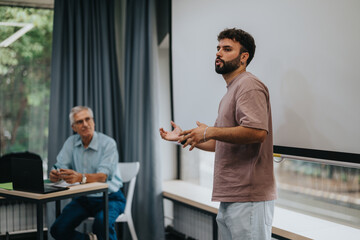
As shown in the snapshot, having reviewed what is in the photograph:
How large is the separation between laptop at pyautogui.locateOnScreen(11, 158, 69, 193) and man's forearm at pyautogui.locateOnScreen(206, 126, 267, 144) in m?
1.26

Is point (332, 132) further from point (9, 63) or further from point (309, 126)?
point (9, 63)

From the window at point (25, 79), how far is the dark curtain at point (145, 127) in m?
0.98

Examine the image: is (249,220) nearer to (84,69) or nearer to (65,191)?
(65,191)

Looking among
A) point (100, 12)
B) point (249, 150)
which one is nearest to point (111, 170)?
point (249, 150)

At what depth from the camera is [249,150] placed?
1601 millimetres

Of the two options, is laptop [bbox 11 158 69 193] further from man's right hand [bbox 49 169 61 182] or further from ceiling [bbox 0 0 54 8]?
ceiling [bbox 0 0 54 8]

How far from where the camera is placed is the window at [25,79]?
375 centimetres

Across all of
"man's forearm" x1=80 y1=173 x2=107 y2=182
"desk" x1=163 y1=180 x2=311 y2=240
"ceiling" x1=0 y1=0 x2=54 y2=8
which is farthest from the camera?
"ceiling" x1=0 y1=0 x2=54 y2=8

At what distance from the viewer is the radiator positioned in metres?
3.54

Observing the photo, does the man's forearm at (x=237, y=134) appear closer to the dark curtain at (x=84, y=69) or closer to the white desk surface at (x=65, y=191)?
the white desk surface at (x=65, y=191)

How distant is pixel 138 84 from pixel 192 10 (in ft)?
3.03

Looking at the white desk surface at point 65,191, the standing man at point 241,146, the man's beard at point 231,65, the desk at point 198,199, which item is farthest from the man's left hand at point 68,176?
the man's beard at point 231,65

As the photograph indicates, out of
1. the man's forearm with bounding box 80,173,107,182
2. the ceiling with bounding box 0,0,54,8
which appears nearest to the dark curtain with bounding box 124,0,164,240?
the man's forearm with bounding box 80,173,107,182

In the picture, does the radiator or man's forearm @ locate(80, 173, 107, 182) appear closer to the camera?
man's forearm @ locate(80, 173, 107, 182)
